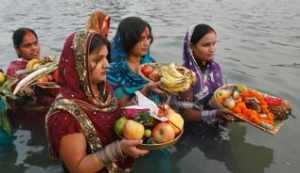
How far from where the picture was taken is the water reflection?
445 cm

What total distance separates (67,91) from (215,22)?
10.5 m

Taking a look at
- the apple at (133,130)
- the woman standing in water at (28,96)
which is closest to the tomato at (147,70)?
the woman standing in water at (28,96)

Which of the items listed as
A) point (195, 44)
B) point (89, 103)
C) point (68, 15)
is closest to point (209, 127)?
point (195, 44)

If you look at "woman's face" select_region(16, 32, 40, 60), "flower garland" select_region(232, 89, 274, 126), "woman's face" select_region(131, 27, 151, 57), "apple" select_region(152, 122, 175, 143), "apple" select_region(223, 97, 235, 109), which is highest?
"woman's face" select_region(131, 27, 151, 57)

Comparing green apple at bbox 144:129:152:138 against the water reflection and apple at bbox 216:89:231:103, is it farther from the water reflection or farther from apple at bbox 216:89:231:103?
the water reflection

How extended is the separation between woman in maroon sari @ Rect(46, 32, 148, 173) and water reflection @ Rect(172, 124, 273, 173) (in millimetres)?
1818

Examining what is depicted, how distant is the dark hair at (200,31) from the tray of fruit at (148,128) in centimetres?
160

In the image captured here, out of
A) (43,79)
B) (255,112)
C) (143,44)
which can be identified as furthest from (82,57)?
(255,112)

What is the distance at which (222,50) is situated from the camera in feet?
30.4

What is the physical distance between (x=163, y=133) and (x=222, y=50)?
676 centimetres

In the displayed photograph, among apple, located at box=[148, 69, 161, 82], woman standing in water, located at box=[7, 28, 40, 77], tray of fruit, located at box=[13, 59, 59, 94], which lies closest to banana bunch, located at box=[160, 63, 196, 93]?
apple, located at box=[148, 69, 161, 82]

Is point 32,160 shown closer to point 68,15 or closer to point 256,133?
point 256,133

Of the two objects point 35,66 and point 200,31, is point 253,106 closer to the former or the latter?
point 200,31

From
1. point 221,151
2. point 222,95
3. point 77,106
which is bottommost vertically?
point 221,151
